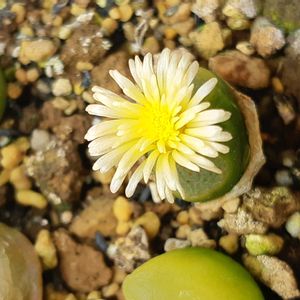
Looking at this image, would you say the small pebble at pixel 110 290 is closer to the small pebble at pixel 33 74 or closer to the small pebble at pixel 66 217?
the small pebble at pixel 66 217

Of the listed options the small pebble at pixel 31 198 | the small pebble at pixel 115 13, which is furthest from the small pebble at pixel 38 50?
the small pebble at pixel 31 198

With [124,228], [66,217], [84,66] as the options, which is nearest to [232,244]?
[124,228]

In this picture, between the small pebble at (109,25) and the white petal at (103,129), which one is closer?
the white petal at (103,129)

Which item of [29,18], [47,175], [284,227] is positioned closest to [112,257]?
[47,175]

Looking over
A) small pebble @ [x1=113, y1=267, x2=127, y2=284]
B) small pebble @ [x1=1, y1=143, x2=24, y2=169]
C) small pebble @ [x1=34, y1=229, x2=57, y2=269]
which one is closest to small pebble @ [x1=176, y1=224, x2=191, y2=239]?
small pebble @ [x1=113, y1=267, x2=127, y2=284]

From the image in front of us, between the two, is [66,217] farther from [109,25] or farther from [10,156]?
[109,25]

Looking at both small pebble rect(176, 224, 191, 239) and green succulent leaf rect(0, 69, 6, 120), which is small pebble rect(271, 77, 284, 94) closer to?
small pebble rect(176, 224, 191, 239)
